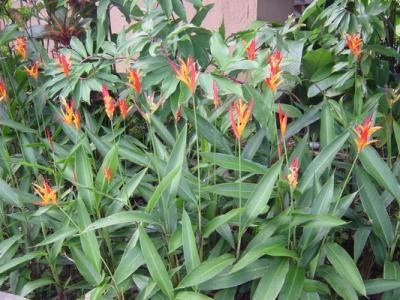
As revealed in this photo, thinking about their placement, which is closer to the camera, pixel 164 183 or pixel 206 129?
pixel 164 183

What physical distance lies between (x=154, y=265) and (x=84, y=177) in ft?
1.17

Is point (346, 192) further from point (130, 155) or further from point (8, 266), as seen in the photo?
point (8, 266)

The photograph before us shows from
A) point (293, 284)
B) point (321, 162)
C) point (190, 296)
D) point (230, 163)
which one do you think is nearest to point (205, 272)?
point (190, 296)

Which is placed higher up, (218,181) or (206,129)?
(206,129)

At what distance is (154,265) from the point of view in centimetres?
117

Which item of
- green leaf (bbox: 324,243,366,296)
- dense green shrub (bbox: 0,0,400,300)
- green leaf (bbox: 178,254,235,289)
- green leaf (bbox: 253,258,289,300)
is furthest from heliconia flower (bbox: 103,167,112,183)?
green leaf (bbox: 324,243,366,296)

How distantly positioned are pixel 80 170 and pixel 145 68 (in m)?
0.40

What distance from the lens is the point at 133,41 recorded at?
5.06ft

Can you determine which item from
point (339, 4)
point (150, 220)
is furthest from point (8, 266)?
point (339, 4)

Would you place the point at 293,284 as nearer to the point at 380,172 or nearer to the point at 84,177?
the point at 380,172

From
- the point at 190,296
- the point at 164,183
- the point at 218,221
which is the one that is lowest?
the point at 190,296

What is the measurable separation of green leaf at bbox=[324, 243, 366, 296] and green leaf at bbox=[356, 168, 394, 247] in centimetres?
16

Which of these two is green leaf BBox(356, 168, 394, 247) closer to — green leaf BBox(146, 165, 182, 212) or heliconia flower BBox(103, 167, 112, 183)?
green leaf BBox(146, 165, 182, 212)

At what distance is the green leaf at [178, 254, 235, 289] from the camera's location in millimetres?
1105
